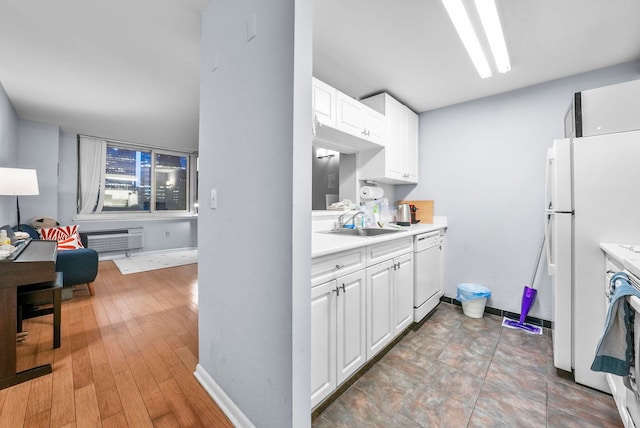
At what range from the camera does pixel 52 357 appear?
1817 millimetres

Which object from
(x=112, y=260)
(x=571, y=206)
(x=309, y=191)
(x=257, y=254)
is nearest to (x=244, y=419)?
(x=257, y=254)

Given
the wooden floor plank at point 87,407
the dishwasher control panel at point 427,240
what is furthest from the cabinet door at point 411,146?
the wooden floor plank at point 87,407

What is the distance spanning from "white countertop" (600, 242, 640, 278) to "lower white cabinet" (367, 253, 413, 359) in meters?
1.14

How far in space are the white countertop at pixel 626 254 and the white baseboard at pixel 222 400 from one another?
179cm

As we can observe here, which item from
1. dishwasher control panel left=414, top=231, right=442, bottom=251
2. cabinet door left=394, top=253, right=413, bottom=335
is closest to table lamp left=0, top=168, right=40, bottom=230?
cabinet door left=394, top=253, right=413, bottom=335

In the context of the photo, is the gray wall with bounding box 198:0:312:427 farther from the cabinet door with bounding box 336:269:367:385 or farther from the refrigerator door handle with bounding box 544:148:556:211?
the refrigerator door handle with bounding box 544:148:556:211

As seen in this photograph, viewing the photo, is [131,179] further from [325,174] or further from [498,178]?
[498,178]

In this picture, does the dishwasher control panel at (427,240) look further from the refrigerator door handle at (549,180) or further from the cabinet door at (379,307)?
the refrigerator door handle at (549,180)

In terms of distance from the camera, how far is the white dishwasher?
2322 mm

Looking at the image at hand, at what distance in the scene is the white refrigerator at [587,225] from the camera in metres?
1.50

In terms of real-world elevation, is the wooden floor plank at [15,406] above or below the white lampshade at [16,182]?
below

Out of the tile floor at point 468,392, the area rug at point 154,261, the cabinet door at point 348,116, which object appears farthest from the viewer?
the area rug at point 154,261

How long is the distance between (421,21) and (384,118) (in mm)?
1018

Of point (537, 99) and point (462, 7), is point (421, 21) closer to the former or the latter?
point (462, 7)
